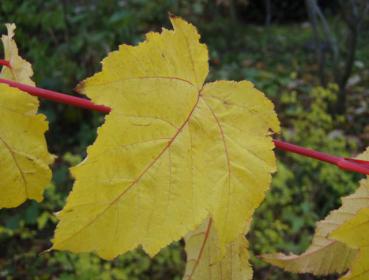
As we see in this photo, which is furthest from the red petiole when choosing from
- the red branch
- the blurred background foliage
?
the blurred background foliage

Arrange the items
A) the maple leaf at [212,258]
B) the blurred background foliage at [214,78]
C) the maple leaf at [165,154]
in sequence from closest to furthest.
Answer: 1. the maple leaf at [165,154]
2. the maple leaf at [212,258]
3. the blurred background foliage at [214,78]

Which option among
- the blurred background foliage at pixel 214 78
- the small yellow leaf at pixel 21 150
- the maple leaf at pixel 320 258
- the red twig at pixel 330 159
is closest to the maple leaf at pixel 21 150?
the small yellow leaf at pixel 21 150

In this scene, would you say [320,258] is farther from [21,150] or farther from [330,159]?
[21,150]

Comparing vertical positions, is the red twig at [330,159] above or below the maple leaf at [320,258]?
above

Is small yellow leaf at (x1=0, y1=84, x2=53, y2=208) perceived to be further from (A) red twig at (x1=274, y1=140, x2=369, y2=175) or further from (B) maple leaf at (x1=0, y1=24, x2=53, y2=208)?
(A) red twig at (x1=274, y1=140, x2=369, y2=175)

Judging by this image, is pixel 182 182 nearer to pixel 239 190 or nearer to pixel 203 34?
pixel 239 190

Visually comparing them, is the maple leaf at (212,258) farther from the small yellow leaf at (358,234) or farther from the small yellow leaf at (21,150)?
the small yellow leaf at (21,150)

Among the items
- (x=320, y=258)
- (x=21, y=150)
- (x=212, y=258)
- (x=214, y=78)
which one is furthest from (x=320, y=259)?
(x=214, y=78)
